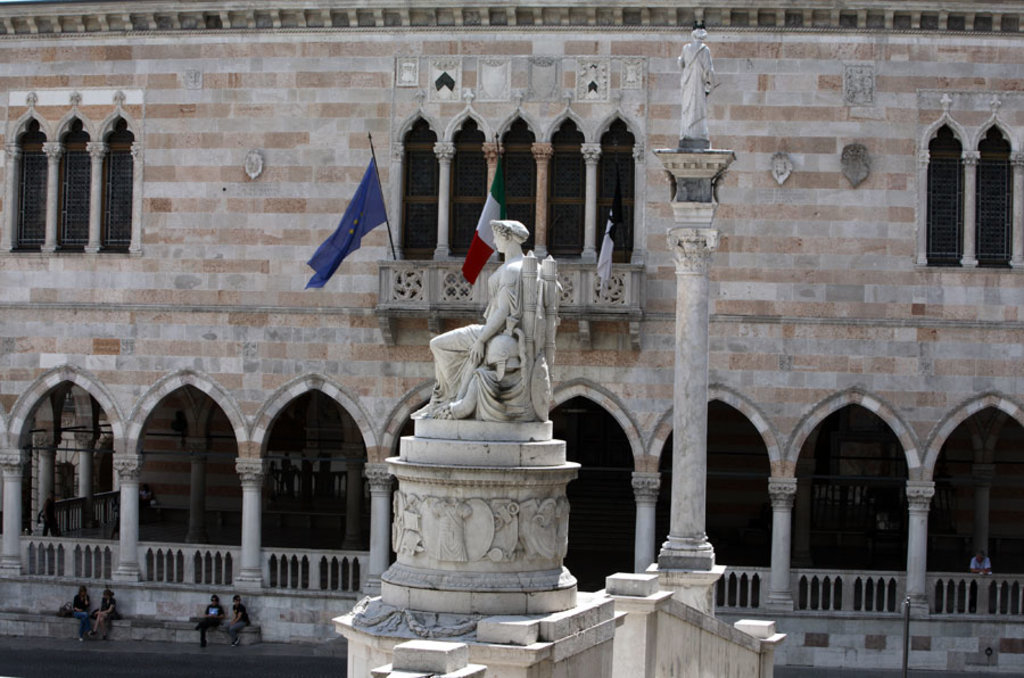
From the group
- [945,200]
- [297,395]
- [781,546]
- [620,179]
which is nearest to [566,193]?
[620,179]

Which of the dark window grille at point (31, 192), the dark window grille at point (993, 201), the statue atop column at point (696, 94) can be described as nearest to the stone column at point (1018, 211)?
the dark window grille at point (993, 201)

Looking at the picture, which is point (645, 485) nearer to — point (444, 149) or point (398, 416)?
point (398, 416)

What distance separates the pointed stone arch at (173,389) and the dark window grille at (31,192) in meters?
3.43

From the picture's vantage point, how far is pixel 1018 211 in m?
29.3

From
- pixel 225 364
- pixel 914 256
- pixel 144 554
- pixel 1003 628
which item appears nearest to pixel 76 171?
pixel 225 364

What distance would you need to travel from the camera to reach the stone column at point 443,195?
3009 centimetres

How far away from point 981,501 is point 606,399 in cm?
770

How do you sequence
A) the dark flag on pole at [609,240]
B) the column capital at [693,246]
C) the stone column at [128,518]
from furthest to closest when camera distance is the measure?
the stone column at [128,518], the dark flag on pole at [609,240], the column capital at [693,246]

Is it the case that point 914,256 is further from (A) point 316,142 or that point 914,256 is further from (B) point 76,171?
(B) point 76,171

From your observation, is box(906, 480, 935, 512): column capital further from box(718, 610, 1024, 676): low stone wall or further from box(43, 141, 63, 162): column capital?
box(43, 141, 63, 162): column capital

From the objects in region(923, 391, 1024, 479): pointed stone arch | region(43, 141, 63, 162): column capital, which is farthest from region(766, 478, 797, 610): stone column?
region(43, 141, 63, 162): column capital

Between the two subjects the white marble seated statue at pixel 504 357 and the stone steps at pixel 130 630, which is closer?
the white marble seated statue at pixel 504 357

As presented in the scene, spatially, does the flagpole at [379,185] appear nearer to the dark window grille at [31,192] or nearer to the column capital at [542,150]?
the column capital at [542,150]

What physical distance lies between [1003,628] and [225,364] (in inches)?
536
